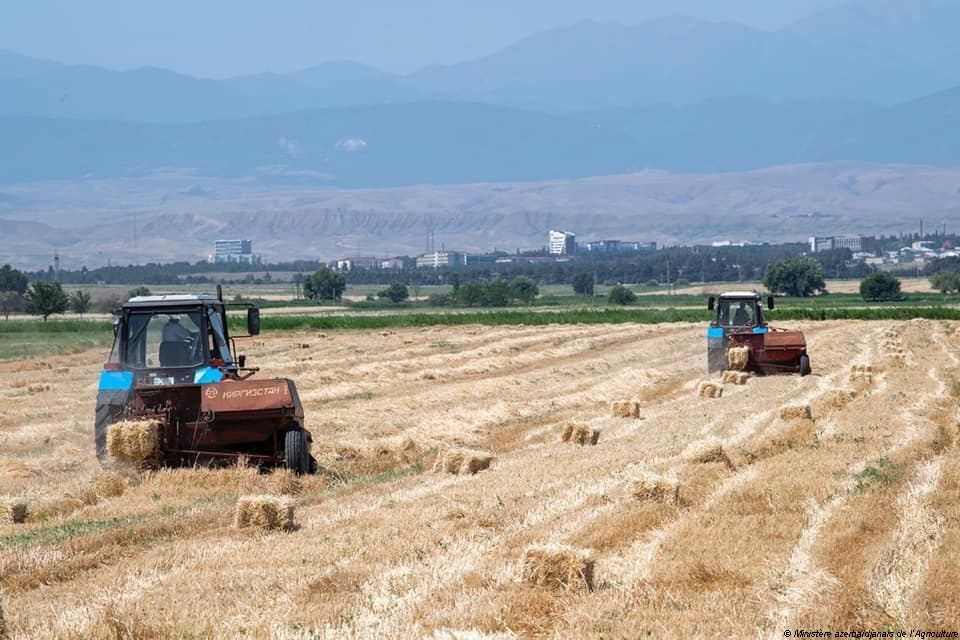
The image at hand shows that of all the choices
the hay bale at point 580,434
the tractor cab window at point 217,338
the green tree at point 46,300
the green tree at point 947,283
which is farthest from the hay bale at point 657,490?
the green tree at point 947,283

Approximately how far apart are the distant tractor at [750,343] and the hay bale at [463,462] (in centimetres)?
1607

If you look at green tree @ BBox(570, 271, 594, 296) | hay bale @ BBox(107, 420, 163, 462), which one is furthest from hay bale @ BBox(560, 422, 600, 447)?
green tree @ BBox(570, 271, 594, 296)

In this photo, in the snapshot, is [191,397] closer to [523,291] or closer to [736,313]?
[736,313]

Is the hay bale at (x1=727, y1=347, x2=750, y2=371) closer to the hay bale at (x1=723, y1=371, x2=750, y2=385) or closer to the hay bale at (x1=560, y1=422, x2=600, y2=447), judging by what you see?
the hay bale at (x1=723, y1=371, x2=750, y2=385)

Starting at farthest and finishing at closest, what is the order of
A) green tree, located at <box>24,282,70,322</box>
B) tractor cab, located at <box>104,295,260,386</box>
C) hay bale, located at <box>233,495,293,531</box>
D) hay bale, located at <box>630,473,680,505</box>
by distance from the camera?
green tree, located at <box>24,282,70,322</box> < tractor cab, located at <box>104,295,260,386</box> < hay bale, located at <box>630,473,680,505</box> < hay bale, located at <box>233,495,293,531</box>

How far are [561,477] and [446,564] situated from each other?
4592mm

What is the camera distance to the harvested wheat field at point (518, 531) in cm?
838

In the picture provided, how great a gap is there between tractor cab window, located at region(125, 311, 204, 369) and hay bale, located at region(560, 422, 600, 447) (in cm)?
507

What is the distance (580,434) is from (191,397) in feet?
17.8

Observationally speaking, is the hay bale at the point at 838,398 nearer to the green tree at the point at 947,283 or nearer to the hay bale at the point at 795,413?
the hay bale at the point at 795,413

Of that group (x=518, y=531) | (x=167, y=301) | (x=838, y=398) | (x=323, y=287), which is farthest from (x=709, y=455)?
(x=323, y=287)

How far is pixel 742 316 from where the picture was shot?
1294 inches

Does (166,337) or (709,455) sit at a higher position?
(166,337)

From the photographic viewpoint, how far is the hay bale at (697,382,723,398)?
26094 mm
